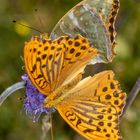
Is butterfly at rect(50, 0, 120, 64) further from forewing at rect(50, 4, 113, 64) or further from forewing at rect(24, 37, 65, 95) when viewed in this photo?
forewing at rect(24, 37, 65, 95)

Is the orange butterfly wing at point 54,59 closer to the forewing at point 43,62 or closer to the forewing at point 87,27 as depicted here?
the forewing at point 43,62

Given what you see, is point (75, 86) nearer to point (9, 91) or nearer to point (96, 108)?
point (96, 108)

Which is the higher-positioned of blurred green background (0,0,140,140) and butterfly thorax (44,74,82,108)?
butterfly thorax (44,74,82,108)

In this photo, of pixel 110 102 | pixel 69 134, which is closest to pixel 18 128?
→ pixel 69 134

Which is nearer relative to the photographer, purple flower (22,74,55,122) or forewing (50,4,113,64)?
purple flower (22,74,55,122)

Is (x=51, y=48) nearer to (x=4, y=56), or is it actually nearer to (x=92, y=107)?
(x=92, y=107)

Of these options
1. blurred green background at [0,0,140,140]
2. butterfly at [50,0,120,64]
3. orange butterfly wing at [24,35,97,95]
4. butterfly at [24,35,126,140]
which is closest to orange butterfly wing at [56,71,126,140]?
butterfly at [24,35,126,140]
